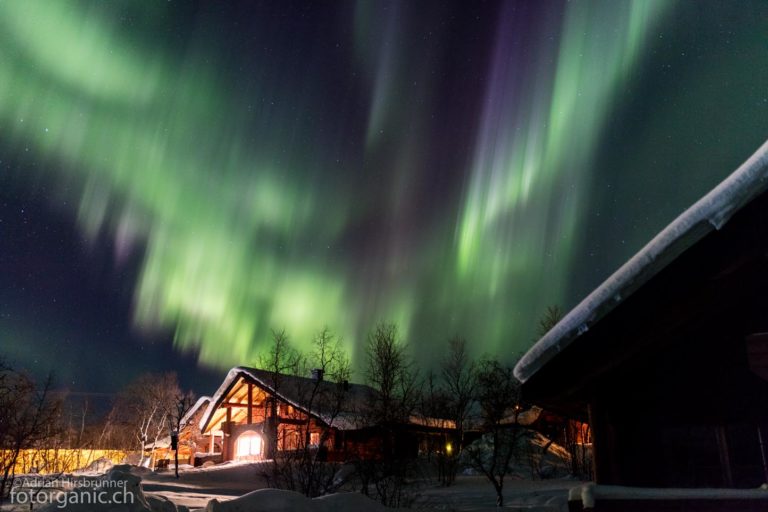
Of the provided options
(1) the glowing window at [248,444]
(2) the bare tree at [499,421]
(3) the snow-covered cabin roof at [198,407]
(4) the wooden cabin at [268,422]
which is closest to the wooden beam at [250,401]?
(4) the wooden cabin at [268,422]

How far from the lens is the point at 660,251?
12.4 feet

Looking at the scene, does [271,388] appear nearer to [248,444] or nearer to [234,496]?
[248,444]

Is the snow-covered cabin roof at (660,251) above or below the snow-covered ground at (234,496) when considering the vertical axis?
above

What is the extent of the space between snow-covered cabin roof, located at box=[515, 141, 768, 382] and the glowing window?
36095 mm

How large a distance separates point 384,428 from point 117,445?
62.5 m

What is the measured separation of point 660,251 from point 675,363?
1.43 metres

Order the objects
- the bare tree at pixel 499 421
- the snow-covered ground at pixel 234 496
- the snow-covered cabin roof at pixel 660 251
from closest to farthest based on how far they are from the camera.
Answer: the snow-covered cabin roof at pixel 660 251 < the snow-covered ground at pixel 234 496 < the bare tree at pixel 499 421

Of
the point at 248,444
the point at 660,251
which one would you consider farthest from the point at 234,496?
the point at 660,251

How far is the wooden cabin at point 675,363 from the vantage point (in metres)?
4.01

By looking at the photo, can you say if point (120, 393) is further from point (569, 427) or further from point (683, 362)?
point (683, 362)

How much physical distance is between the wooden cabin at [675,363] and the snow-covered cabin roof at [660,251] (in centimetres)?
1

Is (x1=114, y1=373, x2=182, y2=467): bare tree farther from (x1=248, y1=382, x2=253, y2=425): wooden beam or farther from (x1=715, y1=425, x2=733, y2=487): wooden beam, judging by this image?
(x1=715, y1=425, x2=733, y2=487): wooden beam

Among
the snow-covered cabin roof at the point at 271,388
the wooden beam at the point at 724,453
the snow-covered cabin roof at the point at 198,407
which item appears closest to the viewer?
the wooden beam at the point at 724,453

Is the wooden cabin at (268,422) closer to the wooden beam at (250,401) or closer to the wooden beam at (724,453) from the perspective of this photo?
the wooden beam at (250,401)
